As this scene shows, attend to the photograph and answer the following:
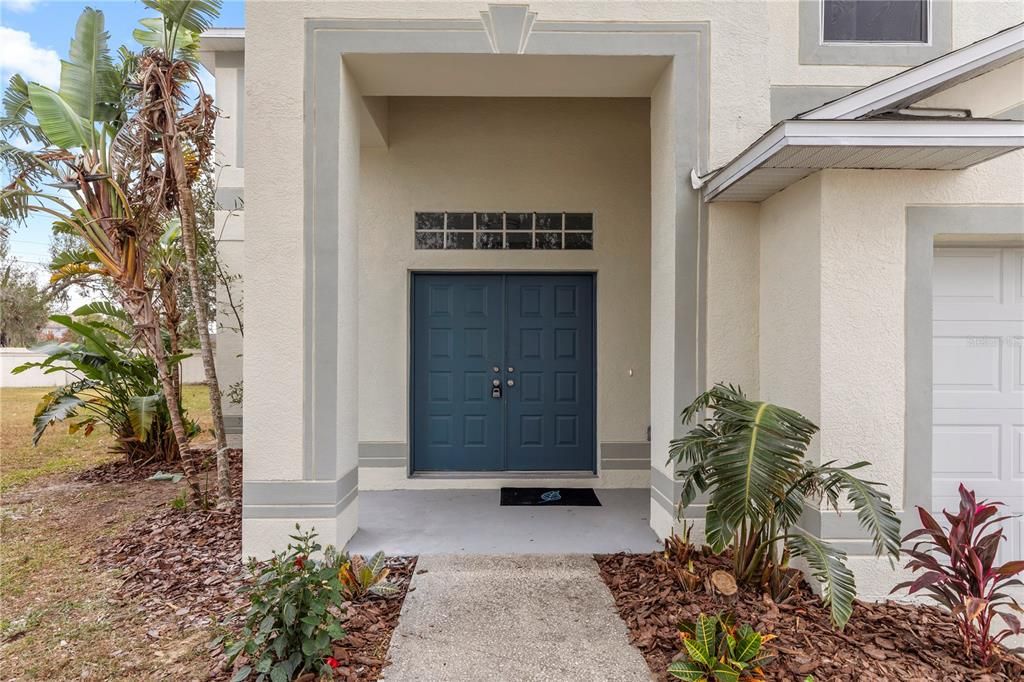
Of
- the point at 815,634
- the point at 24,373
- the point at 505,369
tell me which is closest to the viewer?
the point at 815,634

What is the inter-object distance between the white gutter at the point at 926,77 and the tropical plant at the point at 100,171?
5.48 meters

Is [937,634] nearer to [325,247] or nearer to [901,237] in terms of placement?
[901,237]

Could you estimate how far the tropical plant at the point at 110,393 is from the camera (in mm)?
6645

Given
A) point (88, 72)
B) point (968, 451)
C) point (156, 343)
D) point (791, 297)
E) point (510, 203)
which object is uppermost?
point (88, 72)

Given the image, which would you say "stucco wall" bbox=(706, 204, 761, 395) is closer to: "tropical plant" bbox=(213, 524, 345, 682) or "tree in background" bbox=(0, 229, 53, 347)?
"tropical plant" bbox=(213, 524, 345, 682)

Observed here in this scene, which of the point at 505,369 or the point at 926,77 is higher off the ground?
the point at 926,77

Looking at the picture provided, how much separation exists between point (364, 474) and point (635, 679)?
394cm

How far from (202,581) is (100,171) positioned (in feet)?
13.3

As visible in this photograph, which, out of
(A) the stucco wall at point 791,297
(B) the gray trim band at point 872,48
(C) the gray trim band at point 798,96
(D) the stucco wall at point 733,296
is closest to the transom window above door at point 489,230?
(D) the stucco wall at point 733,296

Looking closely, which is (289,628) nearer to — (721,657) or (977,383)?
(721,657)

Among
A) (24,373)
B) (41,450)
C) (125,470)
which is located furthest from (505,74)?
(24,373)

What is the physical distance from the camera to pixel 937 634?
3.17m

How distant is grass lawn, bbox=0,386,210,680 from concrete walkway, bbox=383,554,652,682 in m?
1.23

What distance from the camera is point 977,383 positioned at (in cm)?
389
